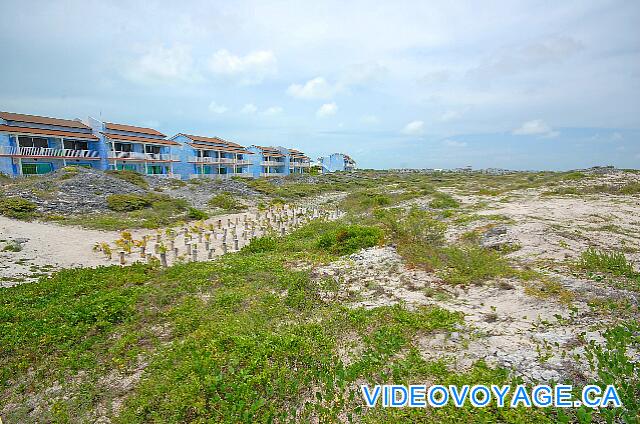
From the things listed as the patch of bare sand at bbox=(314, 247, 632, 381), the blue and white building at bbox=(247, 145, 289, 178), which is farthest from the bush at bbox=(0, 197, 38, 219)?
the blue and white building at bbox=(247, 145, 289, 178)

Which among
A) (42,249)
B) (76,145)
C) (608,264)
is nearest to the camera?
(608,264)

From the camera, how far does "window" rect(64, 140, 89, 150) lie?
42688 mm

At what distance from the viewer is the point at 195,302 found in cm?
926

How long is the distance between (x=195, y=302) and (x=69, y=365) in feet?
10.2

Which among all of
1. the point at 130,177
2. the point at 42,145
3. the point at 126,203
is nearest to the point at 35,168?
the point at 42,145

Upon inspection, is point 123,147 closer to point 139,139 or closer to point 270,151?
point 139,139

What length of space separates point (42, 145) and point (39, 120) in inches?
151

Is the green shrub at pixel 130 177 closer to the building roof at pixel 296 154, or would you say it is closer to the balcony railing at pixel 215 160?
the balcony railing at pixel 215 160

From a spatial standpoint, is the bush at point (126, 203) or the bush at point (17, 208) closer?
the bush at point (17, 208)

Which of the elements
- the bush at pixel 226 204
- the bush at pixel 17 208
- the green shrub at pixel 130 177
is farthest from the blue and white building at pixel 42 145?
the bush at pixel 226 204

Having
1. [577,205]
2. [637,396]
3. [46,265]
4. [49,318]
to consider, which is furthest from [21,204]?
[577,205]

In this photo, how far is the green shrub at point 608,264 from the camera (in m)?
9.63

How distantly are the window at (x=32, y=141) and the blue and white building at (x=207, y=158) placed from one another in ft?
60.5

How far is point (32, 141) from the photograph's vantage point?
128 ft
